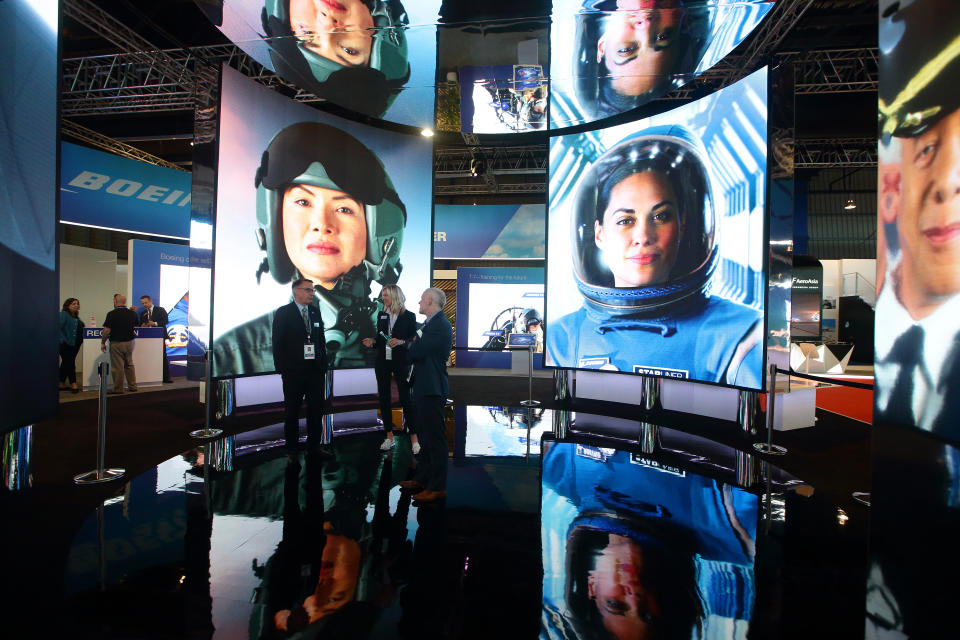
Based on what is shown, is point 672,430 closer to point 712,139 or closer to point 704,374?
point 704,374

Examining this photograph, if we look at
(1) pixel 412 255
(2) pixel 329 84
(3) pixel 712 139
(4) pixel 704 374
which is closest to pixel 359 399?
(1) pixel 412 255

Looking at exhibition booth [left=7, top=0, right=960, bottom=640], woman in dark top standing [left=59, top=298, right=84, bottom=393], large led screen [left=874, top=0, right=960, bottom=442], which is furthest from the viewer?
woman in dark top standing [left=59, top=298, right=84, bottom=393]

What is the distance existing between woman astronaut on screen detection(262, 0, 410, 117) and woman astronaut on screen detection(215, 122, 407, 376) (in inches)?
27.2

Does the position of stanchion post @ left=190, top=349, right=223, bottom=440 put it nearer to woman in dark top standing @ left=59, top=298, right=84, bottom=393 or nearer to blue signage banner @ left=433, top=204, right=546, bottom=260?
woman in dark top standing @ left=59, top=298, right=84, bottom=393

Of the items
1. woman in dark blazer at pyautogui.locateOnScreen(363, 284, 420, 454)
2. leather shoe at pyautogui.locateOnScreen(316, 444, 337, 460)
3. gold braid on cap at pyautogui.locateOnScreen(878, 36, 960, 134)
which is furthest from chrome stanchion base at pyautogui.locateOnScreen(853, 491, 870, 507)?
leather shoe at pyautogui.locateOnScreen(316, 444, 337, 460)

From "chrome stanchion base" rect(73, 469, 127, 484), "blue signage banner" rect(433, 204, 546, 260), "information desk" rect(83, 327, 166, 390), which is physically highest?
"blue signage banner" rect(433, 204, 546, 260)

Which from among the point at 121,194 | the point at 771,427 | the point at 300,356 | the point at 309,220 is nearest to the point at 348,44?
the point at 309,220

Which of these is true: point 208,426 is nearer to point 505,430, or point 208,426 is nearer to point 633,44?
point 505,430

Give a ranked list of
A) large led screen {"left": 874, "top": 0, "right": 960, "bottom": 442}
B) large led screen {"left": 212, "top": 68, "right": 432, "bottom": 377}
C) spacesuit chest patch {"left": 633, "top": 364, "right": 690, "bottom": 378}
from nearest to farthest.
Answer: large led screen {"left": 874, "top": 0, "right": 960, "bottom": 442}
large led screen {"left": 212, "top": 68, "right": 432, "bottom": 377}
spacesuit chest patch {"left": 633, "top": 364, "right": 690, "bottom": 378}

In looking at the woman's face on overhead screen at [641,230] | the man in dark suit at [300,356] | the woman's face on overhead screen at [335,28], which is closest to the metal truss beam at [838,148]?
the woman's face on overhead screen at [641,230]

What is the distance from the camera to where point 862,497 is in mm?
3574

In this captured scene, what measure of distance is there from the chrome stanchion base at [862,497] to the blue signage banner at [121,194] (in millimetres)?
12644

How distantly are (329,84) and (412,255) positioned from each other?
253 centimetres

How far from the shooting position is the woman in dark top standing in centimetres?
800
